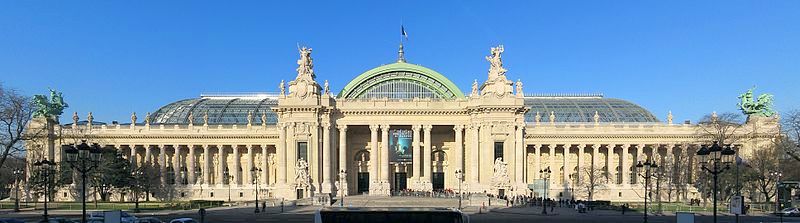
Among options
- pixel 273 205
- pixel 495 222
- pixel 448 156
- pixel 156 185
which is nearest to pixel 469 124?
pixel 448 156

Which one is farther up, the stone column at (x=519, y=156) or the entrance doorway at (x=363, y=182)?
the stone column at (x=519, y=156)

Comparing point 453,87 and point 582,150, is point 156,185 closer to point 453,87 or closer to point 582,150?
point 453,87

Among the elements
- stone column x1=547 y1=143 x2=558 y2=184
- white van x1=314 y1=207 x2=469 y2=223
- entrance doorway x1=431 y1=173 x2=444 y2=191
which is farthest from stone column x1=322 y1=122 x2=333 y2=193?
white van x1=314 y1=207 x2=469 y2=223

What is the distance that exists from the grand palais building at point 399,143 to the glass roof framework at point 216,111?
371 millimetres

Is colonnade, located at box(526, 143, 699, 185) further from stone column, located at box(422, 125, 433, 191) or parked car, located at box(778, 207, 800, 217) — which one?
parked car, located at box(778, 207, 800, 217)

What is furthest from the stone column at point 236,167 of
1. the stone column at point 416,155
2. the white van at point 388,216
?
the white van at point 388,216

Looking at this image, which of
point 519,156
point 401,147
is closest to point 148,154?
point 401,147

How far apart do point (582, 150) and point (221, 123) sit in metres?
59.9

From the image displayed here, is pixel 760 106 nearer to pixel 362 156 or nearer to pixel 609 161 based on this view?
pixel 609 161

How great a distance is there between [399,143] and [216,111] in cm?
4057

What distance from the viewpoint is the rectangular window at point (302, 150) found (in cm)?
8581

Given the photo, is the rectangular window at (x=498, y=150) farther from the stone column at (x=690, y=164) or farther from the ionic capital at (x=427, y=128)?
the stone column at (x=690, y=164)

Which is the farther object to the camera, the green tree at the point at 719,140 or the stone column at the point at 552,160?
the stone column at the point at 552,160

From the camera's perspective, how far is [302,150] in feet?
283
